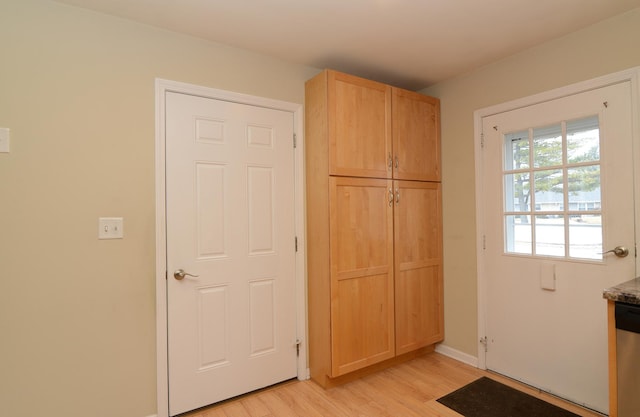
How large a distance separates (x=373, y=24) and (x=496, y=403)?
2.64m

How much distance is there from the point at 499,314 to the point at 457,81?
203cm

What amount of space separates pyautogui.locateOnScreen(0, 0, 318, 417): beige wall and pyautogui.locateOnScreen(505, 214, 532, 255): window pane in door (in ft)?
8.57

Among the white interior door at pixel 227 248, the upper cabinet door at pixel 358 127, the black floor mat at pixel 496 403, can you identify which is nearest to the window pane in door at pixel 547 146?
the upper cabinet door at pixel 358 127

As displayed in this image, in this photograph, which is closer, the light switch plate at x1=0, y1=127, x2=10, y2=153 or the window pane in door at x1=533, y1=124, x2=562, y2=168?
the light switch plate at x1=0, y1=127, x2=10, y2=153

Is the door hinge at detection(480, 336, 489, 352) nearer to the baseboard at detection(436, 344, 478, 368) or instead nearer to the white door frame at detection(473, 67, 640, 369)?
the white door frame at detection(473, 67, 640, 369)

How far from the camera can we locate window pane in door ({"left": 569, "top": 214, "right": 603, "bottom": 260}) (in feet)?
6.88

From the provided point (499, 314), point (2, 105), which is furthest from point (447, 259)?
point (2, 105)

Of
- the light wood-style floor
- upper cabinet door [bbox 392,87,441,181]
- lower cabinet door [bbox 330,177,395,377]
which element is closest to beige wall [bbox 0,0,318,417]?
the light wood-style floor

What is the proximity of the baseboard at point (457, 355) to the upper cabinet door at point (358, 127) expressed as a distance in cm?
171

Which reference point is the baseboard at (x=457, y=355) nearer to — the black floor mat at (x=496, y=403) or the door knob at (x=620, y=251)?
the black floor mat at (x=496, y=403)

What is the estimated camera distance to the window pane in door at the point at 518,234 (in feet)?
8.06

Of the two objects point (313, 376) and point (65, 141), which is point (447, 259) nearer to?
point (313, 376)

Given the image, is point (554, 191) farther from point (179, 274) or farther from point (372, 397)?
point (179, 274)

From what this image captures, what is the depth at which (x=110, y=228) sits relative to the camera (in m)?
1.90
